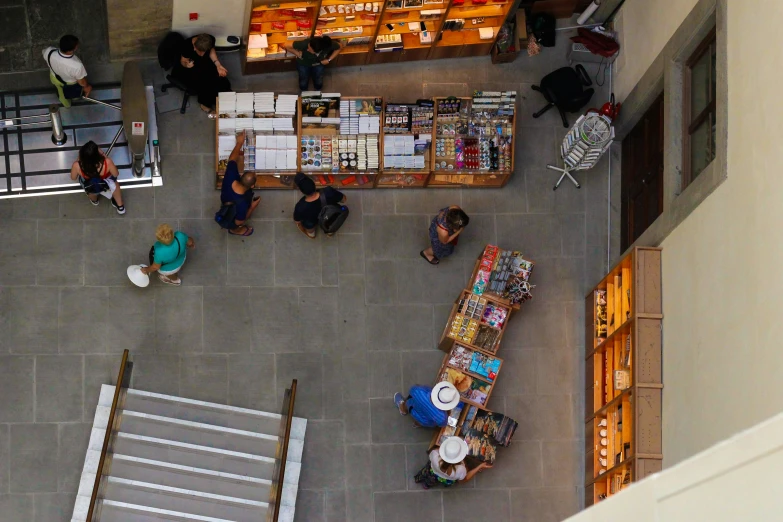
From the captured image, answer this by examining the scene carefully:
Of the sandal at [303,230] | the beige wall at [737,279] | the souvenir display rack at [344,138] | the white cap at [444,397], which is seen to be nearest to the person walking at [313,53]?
the souvenir display rack at [344,138]

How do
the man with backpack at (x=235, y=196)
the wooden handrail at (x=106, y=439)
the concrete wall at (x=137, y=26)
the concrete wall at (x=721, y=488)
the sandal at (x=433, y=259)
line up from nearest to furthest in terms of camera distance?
the concrete wall at (x=721, y=488) < the wooden handrail at (x=106, y=439) < the man with backpack at (x=235, y=196) < the concrete wall at (x=137, y=26) < the sandal at (x=433, y=259)

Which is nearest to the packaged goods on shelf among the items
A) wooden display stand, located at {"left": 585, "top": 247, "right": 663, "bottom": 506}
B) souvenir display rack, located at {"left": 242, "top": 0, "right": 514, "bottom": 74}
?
wooden display stand, located at {"left": 585, "top": 247, "right": 663, "bottom": 506}

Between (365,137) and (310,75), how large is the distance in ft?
3.51

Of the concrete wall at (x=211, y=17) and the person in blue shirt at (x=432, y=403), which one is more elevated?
the concrete wall at (x=211, y=17)

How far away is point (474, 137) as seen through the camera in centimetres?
1010

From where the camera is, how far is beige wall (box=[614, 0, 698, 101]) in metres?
9.11

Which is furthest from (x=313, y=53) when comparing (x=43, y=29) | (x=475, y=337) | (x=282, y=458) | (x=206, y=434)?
(x=282, y=458)

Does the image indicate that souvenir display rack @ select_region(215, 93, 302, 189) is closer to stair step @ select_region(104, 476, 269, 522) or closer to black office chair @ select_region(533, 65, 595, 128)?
black office chair @ select_region(533, 65, 595, 128)

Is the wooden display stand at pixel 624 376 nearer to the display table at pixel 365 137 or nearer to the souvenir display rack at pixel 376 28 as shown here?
the display table at pixel 365 137

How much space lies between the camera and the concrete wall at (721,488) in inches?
87.3

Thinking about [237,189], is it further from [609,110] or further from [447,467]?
[609,110]

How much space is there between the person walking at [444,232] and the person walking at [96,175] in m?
3.41

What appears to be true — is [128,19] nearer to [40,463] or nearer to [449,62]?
[449,62]

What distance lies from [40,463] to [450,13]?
21.6 feet
